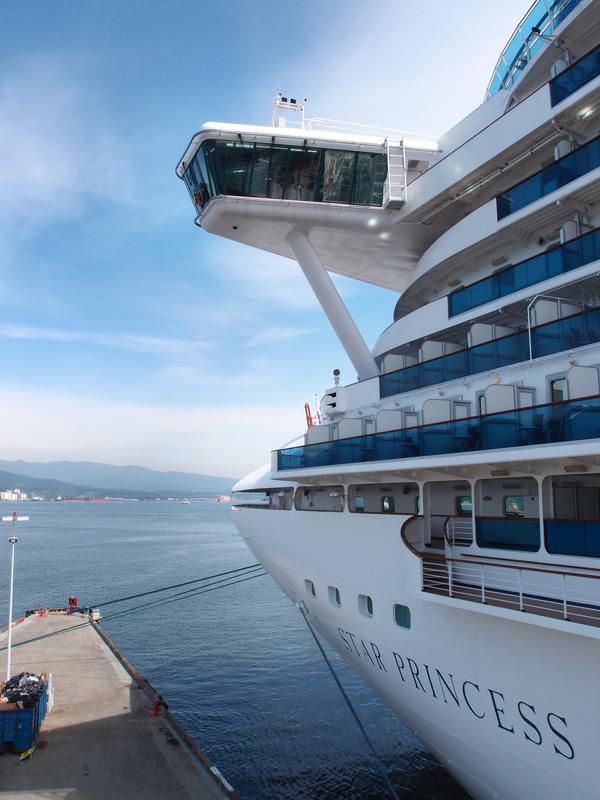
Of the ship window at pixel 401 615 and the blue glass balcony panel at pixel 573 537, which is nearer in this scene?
the blue glass balcony panel at pixel 573 537

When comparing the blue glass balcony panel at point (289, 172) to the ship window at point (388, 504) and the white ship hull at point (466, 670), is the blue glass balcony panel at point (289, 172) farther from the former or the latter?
the white ship hull at point (466, 670)

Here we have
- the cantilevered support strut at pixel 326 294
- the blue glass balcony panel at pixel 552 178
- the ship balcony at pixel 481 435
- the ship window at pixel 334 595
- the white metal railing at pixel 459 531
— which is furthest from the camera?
the cantilevered support strut at pixel 326 294

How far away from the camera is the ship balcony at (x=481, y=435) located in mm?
7637

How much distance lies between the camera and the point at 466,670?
912cm

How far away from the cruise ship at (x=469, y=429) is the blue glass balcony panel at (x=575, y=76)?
0.04m

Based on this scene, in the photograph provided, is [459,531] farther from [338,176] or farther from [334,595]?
[338,176]

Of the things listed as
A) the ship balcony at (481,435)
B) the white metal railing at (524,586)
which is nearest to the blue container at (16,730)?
the ship balcony at (481,435)

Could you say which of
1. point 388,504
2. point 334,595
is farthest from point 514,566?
point 334,595

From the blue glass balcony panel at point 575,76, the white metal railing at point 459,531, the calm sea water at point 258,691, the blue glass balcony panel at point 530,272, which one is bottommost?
the calm sea water at point 258,691

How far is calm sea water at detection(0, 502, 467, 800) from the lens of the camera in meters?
16.0

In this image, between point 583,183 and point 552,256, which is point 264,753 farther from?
point 583,183

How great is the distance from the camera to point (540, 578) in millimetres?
8555

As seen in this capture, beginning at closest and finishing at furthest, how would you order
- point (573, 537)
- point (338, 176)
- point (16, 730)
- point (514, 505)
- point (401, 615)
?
point (573, 537) < point (514, 505) < point (401, 615) < point (16, 730) < point (338, 176)

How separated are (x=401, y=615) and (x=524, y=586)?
278 cm
